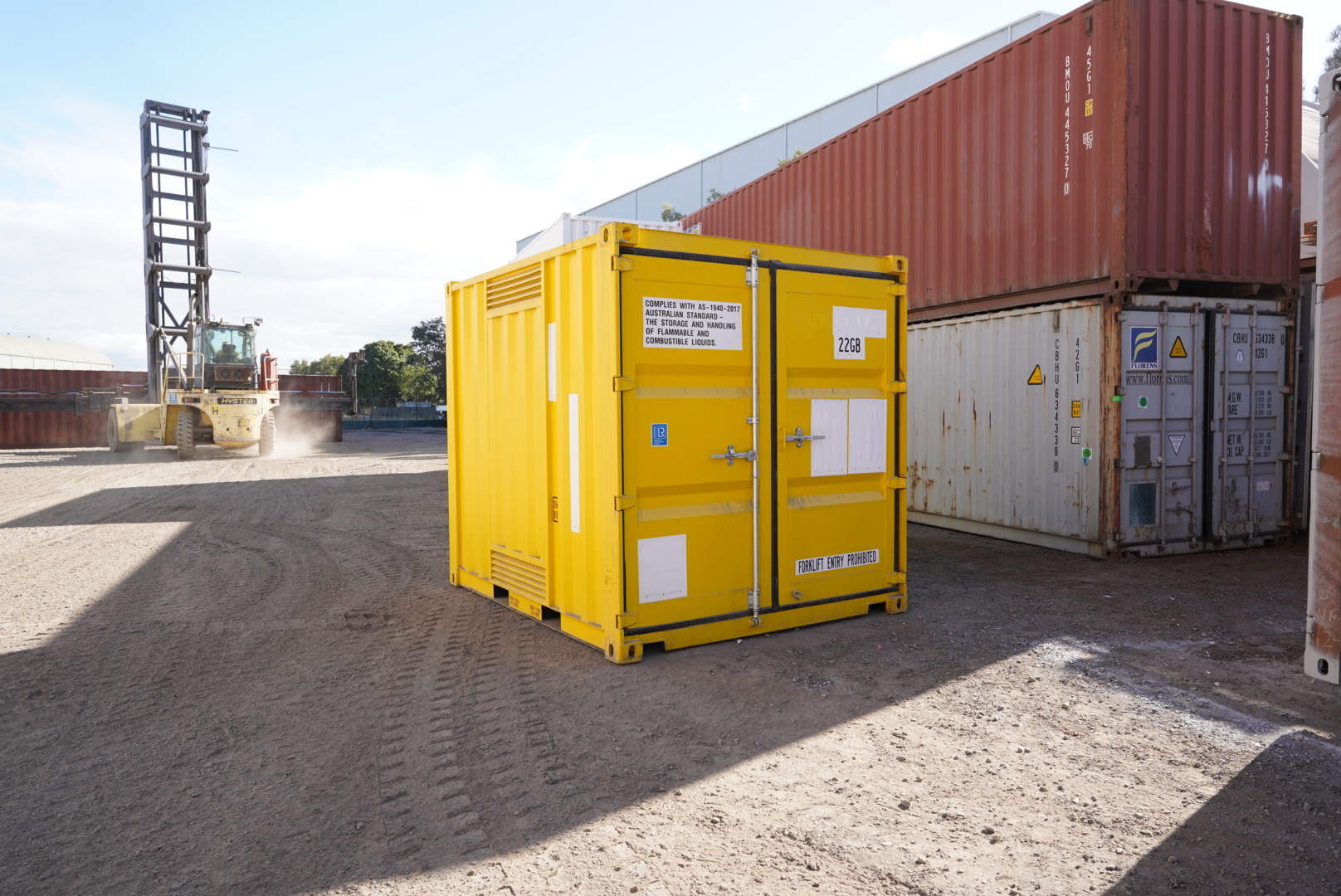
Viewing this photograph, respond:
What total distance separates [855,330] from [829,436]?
0.77m

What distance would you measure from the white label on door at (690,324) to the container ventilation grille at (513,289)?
3.28ft

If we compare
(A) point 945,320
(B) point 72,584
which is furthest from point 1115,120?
(B) point 72,584

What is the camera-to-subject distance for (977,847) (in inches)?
114

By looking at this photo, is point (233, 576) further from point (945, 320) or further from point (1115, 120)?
point (1115, 120)

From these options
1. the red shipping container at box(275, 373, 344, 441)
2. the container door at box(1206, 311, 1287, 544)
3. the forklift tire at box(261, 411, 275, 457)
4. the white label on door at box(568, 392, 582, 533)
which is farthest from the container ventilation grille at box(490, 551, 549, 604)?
the red shipping container at box(275, 373, 344, 441)

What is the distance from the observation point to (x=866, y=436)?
5.90 metres

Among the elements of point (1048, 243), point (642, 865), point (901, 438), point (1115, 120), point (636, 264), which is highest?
point (1115, 120)

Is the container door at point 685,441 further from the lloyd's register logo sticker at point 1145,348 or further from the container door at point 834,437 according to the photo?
the lloyd's register logo sticker at point 1145,348

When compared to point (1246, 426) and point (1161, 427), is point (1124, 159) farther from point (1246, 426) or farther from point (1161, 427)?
point (1246, 426)

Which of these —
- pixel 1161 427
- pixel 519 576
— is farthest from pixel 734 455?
pixel 1161 427

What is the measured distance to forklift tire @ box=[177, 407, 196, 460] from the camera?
19.8 meters

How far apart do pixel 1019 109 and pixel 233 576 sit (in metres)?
9.12

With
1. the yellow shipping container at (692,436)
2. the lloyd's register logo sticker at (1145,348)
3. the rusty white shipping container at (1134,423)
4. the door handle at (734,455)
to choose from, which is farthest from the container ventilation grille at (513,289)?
the lloyd's register logo sticker at (1145,348)

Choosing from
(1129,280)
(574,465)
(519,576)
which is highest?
(1129,280)
